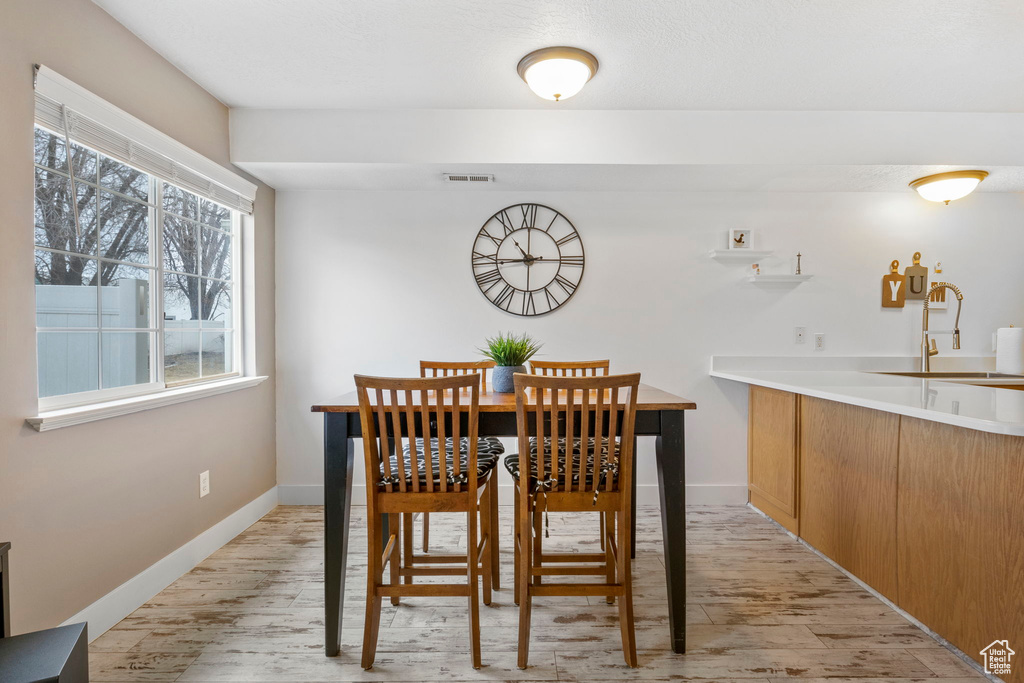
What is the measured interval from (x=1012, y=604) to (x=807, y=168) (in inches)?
87.4

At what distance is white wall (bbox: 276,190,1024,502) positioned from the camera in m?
3.45

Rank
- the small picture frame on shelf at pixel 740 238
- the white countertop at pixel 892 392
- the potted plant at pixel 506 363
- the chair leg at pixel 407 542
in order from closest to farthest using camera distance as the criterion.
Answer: the white countertop at pixel 892 392
the chair leg at pixel 407 542
the potted plant at pixel 506 363
the small picture frame on shelf at pixel 740 238

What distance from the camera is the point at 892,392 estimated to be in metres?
2.14

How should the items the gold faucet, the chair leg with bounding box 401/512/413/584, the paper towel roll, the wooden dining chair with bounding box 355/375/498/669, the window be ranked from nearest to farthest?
the wooden dining chair with bounding box 355/375/498/669, the window, the chair leg with bounding box 401/512/413/584, the paper towel roll, the gold faucet

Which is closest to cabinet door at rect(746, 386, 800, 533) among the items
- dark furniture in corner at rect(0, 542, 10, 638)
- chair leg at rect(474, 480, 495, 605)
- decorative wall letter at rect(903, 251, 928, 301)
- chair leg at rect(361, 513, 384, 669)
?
decorative wall letter at rect(903, 251, 928, 301)

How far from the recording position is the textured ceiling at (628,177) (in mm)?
2936

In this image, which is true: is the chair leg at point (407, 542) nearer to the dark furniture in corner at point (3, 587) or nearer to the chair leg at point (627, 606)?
the chair leg at point (627, 606)

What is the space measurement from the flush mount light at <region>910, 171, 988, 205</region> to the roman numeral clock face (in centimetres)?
202

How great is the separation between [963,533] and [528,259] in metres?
2.50

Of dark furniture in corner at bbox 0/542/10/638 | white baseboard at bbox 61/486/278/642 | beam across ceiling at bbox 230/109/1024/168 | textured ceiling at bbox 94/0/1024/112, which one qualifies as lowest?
→ white baseboard at bbox 61/486/278/642

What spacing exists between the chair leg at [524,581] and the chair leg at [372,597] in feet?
1.55

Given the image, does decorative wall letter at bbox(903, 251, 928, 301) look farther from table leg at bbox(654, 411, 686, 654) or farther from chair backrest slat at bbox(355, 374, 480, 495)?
chair backrest slat at bbox(355, 374, 480, 495)

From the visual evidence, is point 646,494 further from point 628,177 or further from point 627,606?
point 628,177

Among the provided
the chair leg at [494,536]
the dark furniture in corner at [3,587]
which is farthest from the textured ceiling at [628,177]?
the dark furniture in corner at [3,587]
